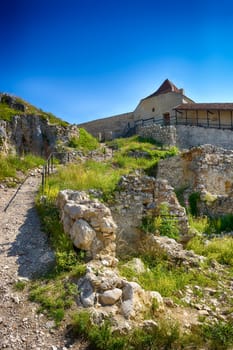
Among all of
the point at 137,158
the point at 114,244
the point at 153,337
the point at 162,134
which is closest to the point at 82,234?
the point at 114,244

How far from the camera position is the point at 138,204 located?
26.3 feet

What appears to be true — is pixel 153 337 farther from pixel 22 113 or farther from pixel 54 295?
pixel 22 113

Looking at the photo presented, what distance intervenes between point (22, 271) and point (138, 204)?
3.50 meters

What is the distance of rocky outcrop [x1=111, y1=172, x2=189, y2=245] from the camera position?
7.76 m

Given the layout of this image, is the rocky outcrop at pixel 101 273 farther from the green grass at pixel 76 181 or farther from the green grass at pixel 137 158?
the green grass at pixel 137 158

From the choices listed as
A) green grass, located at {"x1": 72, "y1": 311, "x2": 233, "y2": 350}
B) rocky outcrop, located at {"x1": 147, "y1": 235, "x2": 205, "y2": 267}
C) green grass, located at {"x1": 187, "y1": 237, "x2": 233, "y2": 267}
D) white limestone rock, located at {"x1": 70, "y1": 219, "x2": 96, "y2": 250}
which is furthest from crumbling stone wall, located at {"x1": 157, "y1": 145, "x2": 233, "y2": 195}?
green grass, located at {"x1": 72, "y1": 311, "x2": 233, "y2": 350}

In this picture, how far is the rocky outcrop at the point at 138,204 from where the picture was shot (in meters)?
7.76

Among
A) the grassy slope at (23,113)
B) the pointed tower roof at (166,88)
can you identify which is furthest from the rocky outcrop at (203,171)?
the pointed tower roof at (166,88)

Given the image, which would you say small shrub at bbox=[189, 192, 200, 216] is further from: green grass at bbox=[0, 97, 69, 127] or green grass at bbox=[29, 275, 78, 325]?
green grass at bbox=[0, 97, 69, 127]

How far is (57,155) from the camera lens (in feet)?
57.7

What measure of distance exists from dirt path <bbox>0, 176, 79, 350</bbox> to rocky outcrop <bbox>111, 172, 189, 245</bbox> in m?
2.09

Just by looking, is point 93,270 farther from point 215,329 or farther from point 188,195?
point 188,195

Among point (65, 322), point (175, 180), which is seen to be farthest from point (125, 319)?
point (175, 180)

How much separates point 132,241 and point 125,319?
319cm
